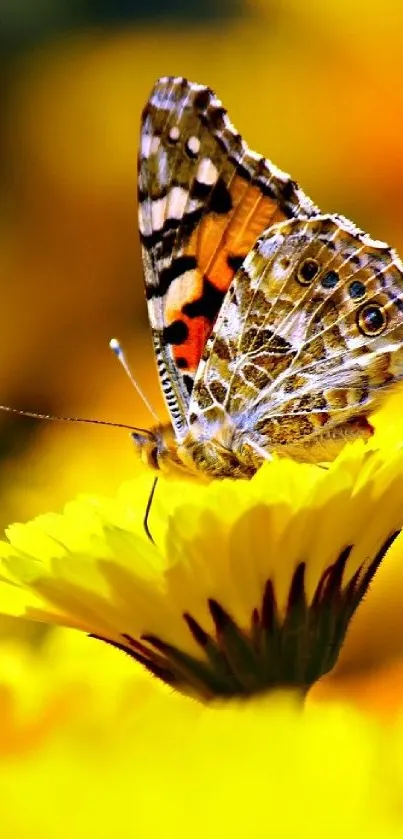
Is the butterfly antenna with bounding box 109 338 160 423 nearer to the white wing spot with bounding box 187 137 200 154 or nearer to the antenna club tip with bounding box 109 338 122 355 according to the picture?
the antenna club tip with bounding box 109 338 122 355

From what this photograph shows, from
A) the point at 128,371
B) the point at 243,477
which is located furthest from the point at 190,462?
the point at 128,371

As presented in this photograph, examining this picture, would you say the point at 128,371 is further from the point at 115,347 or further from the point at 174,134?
the point at 174,134

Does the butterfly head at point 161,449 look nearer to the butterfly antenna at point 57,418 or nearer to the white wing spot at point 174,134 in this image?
the butterfly antenna at point 57,418

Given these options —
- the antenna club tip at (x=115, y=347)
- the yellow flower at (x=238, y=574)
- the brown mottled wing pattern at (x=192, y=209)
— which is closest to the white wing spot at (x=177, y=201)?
the brown mottled wing pattern at (x=192, y=209)

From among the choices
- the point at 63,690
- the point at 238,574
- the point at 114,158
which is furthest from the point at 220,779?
the point at 114,158

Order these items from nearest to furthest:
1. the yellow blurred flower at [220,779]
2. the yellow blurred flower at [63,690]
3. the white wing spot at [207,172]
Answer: the yellow blurred flower at [220,779]
the yellow blurred flower at [63,690]
the white wing spot at [207,172]

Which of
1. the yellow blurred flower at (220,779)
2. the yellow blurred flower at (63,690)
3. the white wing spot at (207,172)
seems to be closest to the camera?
the yellow blurred flower at (220,779)

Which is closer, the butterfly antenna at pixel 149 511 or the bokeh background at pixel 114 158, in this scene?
the butterfly antenna at pixel 149 511

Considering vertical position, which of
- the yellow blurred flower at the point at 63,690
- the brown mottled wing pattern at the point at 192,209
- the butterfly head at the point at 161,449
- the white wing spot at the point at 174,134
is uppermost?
the white wing spot at the point at 174,134
